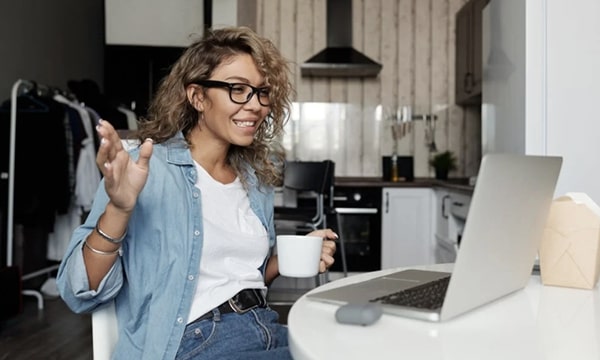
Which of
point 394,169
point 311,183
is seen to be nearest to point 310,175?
point 311,183

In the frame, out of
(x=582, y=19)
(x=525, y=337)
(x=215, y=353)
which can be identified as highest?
(x=582, y=19)

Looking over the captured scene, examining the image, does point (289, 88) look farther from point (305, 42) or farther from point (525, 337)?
point (305, 42)

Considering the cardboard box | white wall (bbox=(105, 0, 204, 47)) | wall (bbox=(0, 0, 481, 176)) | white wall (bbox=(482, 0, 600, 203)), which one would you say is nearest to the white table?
the cardboard box

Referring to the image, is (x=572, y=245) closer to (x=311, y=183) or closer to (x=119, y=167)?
(x=119, y=167)

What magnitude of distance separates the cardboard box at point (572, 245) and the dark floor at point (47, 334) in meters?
1.58

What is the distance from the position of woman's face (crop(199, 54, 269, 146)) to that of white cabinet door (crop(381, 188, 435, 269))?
306cm

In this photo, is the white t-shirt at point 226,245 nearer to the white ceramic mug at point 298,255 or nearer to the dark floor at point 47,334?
the white ceramic mug at point 298,255

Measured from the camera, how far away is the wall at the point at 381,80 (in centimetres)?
488

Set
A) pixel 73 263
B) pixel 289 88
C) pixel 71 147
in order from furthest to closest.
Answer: pixel 71 147 → pixel 289 88 → pixel 73 263

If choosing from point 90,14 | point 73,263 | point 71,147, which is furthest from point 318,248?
point 90,14

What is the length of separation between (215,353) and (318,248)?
0.26 m

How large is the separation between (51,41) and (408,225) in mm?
3023

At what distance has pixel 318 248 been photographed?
42.8 inches

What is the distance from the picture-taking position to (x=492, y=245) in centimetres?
78
